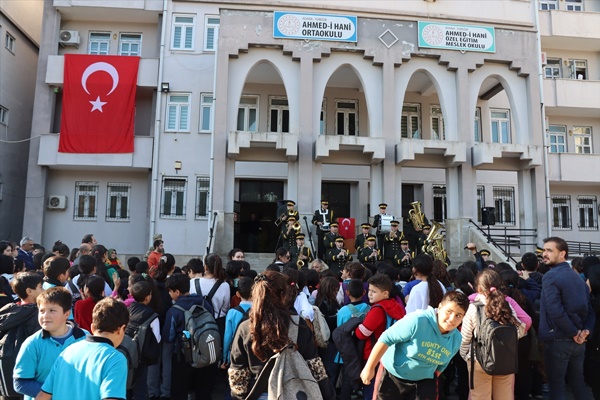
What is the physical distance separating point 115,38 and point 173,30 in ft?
8.53

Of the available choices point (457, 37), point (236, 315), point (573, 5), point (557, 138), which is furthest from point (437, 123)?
point (236, 315)

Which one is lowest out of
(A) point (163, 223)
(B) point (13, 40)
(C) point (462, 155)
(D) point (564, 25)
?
(A) point (163, 223)

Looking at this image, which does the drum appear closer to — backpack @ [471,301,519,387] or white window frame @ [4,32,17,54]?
backpack @ [471,301,519,387]

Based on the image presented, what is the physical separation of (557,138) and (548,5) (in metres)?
5.96

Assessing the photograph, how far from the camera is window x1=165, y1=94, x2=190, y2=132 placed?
1897 cm

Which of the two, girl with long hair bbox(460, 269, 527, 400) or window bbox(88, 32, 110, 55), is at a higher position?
window bbox(88, 32, 110, 55)

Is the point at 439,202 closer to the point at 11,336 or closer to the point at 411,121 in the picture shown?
the point at 411,121

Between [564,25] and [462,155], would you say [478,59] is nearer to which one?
[462,155]

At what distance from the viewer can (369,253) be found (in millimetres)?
12375

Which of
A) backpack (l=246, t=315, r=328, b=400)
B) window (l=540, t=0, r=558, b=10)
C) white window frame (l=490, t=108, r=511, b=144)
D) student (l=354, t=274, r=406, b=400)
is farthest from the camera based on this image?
window (l=540, t=0, r=558, b=10)

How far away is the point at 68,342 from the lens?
3.44 m

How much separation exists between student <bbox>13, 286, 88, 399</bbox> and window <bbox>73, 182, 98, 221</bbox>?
17119 mm

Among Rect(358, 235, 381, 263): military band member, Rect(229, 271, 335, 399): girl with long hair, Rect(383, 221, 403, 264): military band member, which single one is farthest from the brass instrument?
Rect(229, 271, 335, 399): girl with long hair

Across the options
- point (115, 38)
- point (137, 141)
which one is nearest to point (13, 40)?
point (115, 38)
